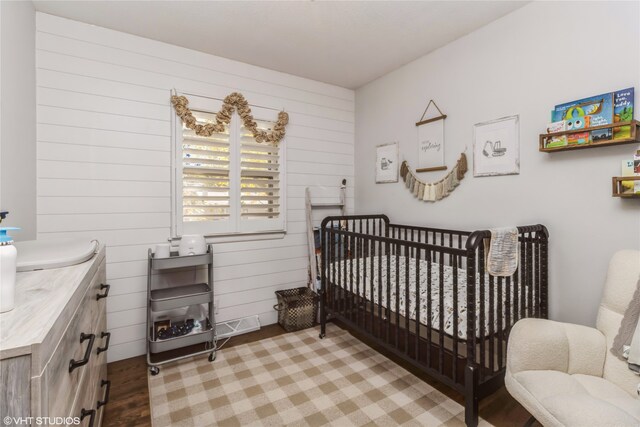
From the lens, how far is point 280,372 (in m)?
2.19

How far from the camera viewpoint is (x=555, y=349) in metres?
1.38

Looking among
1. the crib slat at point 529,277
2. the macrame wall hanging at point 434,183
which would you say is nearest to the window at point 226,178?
the macrame wall hanging at point 434,183

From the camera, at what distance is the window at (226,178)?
2.60m

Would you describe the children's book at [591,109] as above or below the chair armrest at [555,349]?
above

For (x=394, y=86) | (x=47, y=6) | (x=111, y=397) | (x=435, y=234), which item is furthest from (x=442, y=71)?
(x=111, y=397)

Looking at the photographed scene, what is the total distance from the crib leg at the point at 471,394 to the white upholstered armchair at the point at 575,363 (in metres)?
0.21

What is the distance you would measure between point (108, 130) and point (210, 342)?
1808 millimetres

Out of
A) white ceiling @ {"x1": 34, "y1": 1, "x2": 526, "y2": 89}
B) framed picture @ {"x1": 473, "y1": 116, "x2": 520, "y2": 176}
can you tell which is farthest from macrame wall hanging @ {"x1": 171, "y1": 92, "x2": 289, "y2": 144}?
framed picture @ {"x1": 473, "y1": 116, "x2": 520, "y2": 176}

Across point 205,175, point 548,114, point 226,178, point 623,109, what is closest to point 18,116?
point 205,175

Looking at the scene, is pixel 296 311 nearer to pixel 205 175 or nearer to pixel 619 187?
pixel 205 175

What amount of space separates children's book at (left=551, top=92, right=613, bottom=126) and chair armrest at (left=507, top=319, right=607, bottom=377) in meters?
1.09

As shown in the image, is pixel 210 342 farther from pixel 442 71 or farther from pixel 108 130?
pixel 442 71

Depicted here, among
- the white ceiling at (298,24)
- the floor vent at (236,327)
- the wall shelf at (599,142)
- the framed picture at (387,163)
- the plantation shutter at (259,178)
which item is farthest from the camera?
the framed picture at (387,163)

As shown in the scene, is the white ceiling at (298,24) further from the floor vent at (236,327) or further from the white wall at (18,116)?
the floor vent at (236,327)
